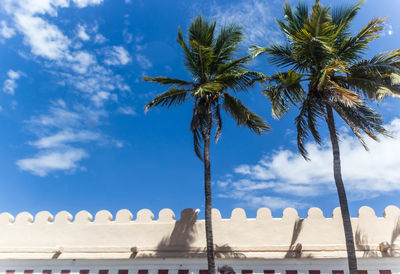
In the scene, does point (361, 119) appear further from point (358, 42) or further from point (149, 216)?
point (149, 216)

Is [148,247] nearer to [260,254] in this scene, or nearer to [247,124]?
[260,254]

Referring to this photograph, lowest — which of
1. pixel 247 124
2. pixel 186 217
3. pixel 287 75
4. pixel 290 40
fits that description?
pixel 186 217

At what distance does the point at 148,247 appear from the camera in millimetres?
13688

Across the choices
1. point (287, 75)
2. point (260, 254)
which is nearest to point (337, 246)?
point (260, 254)

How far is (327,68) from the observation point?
468 inches

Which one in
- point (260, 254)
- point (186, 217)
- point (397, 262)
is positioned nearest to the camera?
point (397, 262)

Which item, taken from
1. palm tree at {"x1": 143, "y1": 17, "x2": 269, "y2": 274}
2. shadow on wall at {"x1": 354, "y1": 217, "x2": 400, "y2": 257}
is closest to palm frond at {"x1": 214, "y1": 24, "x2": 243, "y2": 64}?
palm tree at {"x1": 143, "y1": 17, "x2": 269, "y2": 274}

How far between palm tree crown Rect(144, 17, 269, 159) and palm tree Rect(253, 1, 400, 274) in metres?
1.29

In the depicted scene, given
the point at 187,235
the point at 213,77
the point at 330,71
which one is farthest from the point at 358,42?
the point at 187,235

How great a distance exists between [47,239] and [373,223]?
12411mm

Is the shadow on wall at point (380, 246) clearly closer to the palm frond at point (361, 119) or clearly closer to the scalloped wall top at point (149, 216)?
the scalloped wall top at point (149, 216)

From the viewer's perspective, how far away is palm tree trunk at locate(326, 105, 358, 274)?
1062 cm

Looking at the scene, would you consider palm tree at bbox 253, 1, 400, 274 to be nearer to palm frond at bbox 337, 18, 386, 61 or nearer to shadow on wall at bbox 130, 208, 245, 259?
palm frond at bbox 337, 18, 386, 61

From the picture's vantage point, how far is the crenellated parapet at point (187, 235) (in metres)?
12.8
